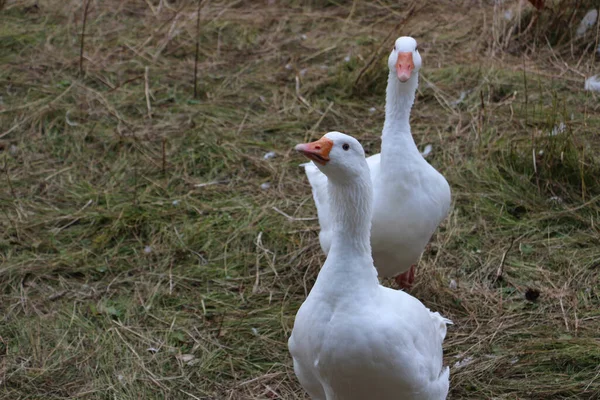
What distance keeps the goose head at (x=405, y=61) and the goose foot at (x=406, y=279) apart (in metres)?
1.14

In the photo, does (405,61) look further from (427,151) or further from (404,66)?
(427,151)

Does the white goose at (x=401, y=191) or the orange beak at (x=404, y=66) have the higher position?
the orange beak at (x=404, y=66)

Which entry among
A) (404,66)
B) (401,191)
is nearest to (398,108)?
(404,66)

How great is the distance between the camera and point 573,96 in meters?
6.53

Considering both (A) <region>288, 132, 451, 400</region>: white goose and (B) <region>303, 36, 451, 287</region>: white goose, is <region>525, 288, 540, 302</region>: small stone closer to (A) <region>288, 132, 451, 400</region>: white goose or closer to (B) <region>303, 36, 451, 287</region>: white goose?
(B) <region>303, 36, 451, 287</region>: white goose

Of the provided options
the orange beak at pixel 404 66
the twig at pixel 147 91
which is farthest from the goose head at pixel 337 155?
the twig at pixel 147 91

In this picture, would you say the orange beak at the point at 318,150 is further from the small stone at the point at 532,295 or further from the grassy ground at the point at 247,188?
the small stone at the point at 532,295

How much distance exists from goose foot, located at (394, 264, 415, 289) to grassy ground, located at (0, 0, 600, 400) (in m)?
0.09

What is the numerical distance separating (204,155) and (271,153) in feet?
1.64

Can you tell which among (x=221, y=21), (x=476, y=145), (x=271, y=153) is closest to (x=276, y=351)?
(x=271, y=153)

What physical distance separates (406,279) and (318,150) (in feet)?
6.14

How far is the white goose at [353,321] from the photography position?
10.1ft

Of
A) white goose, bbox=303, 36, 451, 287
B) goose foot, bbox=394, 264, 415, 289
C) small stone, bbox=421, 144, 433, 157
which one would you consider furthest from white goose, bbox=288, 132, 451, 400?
small stone, bbox=421, 144, 433, 157

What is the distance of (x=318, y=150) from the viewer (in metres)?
3.11
